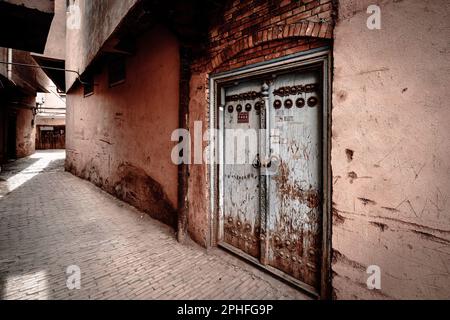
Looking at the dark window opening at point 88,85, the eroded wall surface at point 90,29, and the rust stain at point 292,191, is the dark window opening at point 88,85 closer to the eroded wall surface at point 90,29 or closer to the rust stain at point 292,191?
the eroded wall surface at point 90,29

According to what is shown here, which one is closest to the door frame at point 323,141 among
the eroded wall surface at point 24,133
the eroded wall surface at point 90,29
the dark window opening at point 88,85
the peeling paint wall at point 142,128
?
the peeling paint wall at point 142,128

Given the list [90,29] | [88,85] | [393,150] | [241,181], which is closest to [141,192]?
[241,181]

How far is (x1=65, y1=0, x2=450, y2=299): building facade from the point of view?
1.78m

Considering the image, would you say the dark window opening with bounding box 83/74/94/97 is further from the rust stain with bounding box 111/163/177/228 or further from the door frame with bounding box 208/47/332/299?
the door frame with bounding box 208/47/332/299

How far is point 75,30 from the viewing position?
920 centimetres

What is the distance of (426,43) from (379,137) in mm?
723

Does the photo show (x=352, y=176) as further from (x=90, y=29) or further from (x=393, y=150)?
(x=90, y=29)

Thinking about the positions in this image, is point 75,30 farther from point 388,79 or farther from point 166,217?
point 388,79

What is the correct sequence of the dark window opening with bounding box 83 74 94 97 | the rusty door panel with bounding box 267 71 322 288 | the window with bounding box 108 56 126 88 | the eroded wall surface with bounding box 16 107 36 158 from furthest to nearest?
the eroded wall surface with bounding box 16 107 36 158 < the dark window opening with bounding box 83 74 94 97 < the window with bounding box 108 56 126 88 < the rusty door panel with bounding box 267 71 322 288

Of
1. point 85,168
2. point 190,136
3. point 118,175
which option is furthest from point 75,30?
point 190,136

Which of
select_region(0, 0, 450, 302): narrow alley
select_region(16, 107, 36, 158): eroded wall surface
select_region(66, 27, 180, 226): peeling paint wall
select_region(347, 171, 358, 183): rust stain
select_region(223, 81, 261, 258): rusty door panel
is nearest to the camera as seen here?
select_region(0, 0, 450, 302): narrow alley

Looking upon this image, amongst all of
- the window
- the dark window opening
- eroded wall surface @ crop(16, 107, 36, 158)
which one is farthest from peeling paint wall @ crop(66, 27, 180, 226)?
eroded wall surface @ crop(16, 107, 36, 158)

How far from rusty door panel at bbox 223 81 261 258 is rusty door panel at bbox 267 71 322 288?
10.4 inches

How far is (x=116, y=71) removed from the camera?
22.2ft
